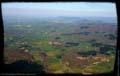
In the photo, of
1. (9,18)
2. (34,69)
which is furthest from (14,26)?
(34,69)

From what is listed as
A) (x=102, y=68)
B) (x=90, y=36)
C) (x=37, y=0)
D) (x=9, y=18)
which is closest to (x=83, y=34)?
(x=90, y=36)

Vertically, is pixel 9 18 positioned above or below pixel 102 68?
above

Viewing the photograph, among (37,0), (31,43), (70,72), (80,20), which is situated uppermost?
(37,0)

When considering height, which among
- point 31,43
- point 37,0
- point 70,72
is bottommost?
point 70,72

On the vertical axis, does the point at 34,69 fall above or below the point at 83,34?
below

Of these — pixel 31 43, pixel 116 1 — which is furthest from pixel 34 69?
pixel 116 1

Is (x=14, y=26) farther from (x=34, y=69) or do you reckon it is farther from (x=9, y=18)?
(x=34, y=69)

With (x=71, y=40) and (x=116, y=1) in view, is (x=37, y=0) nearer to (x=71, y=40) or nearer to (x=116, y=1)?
(x=71, y=40)

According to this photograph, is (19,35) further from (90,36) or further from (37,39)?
(90,36)
